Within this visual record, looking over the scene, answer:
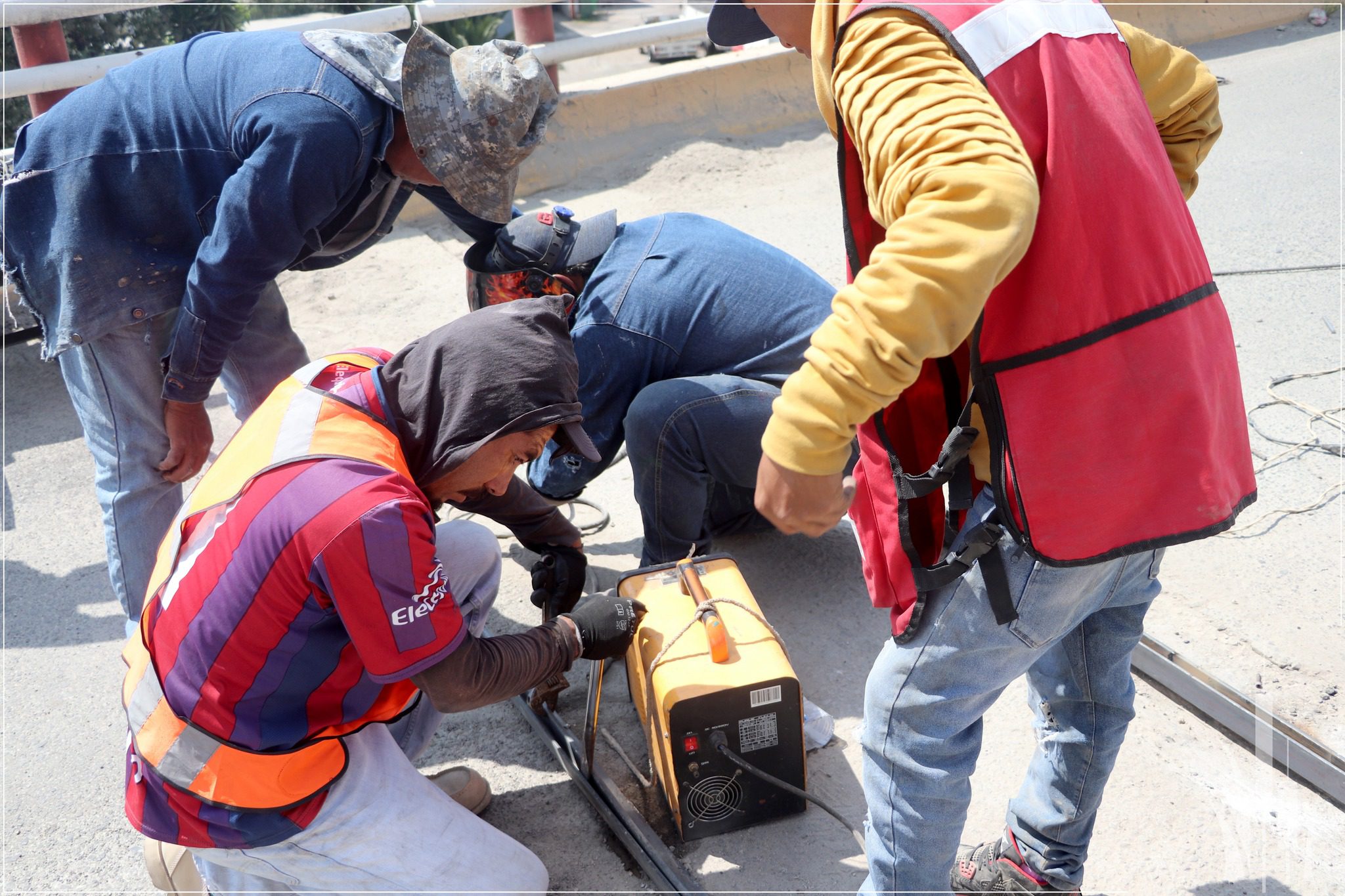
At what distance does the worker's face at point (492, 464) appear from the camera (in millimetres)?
1918

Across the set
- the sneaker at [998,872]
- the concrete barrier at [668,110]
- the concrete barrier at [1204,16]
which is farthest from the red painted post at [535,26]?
the sneaker at [998,872]

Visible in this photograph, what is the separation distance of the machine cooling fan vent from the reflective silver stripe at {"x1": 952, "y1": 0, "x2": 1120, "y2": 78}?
1537 millimetres

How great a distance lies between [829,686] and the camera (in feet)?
8.82

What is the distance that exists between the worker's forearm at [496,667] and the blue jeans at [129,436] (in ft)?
3.74

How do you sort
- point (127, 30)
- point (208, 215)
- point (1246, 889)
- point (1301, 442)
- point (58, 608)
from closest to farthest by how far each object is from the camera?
point (1246, 889) < point (208, 215) < point (58, 608) < point (1301, 442) < point (127, 30)

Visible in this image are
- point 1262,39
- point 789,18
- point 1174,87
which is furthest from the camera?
point 1262,39

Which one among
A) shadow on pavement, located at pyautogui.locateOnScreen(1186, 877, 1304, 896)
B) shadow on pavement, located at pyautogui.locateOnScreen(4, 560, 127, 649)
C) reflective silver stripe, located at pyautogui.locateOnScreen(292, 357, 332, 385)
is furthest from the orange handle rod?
shadow on pavement, located at pyautogui.locateOnScreen(4, 560, 127, 649)

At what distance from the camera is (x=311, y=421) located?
184 cm

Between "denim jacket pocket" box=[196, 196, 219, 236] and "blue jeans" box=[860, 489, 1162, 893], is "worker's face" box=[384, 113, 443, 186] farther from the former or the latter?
"blue jeans" box=[860, 489, 1162, 893]

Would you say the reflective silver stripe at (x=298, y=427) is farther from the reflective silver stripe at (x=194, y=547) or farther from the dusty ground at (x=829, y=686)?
the dusty ground at (x=829, y=686)

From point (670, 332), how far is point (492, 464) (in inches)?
35.2

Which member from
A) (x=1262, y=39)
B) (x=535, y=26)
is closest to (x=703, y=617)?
(x=535, y=26)

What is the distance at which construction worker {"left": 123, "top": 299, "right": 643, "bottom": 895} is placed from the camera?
5.69 ft

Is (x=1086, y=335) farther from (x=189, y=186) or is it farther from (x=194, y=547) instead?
(x=189, y=186)
